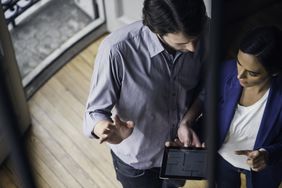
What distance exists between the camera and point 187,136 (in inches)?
66.4

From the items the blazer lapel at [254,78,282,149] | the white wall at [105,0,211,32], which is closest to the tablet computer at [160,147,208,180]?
the blazer lapel at [254,78,282,149]

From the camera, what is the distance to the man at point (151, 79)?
141 centimetres

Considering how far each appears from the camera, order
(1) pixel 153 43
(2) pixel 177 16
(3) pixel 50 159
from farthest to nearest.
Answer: (3) pixel 50 159 → (1) pixel 153 43 → (2) pixel 177 16

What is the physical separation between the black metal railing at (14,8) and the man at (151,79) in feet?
4.84

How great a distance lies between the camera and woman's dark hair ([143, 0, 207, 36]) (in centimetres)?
137

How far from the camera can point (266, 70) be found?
1672mm

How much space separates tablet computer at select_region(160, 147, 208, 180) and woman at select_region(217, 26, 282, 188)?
0.31ft

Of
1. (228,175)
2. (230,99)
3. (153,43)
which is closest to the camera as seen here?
(153,43)

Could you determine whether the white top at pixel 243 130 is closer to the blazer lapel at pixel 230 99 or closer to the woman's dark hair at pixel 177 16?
the blazer lapel at pixel 230 99

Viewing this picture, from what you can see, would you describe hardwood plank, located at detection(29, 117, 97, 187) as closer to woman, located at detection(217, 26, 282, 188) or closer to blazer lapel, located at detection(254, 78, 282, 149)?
woman, located at detection(217, 26, 282, 188)

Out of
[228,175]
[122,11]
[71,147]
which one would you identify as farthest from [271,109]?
[122,11]

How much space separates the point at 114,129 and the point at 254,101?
1.56 feet

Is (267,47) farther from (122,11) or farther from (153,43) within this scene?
(122,11)

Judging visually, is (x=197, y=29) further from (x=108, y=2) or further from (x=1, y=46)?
(x=108, y=2)
